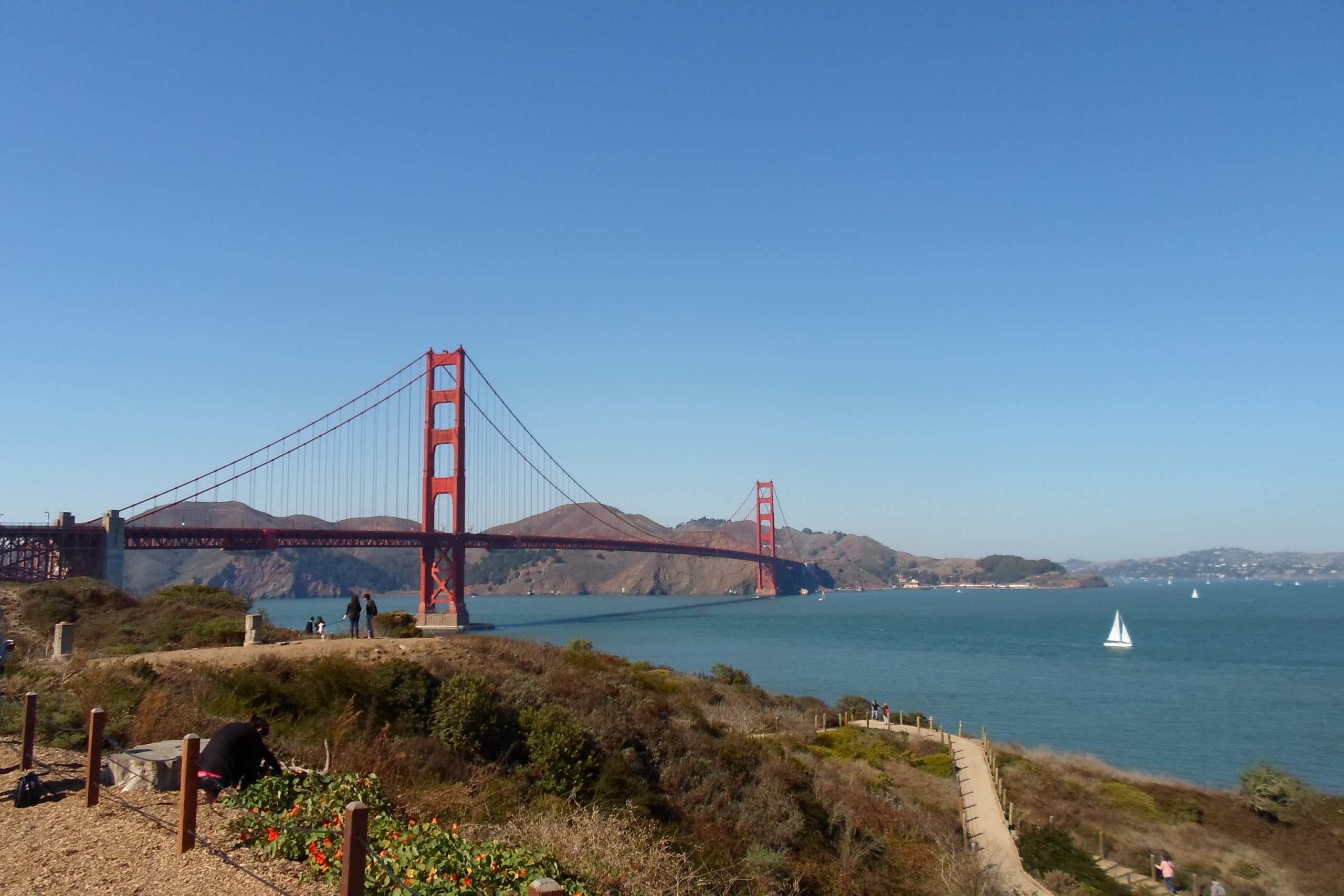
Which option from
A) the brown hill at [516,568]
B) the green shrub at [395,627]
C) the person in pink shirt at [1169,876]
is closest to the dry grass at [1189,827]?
the person in pink shirt at [1169,876]

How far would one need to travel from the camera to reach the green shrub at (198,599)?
23323 millimetres

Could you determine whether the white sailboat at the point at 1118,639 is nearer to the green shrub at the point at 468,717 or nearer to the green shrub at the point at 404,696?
the green shrub at the point at 404,696

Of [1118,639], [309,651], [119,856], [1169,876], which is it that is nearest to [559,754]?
[119,856]

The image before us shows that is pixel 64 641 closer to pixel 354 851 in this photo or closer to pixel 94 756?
pixel 94 756

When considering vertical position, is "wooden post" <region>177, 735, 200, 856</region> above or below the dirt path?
above

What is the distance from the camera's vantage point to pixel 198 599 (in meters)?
24.3

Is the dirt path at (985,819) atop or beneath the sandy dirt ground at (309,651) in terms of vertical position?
beneath

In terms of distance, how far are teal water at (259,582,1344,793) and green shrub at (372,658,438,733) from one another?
68.2 ft

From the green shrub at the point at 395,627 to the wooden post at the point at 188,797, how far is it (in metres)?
14.4

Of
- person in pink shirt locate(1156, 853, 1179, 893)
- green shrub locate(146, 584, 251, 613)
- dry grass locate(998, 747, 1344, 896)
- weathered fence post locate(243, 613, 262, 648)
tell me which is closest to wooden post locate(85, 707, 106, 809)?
weathered fence post locate(243, 613, 262, 648)

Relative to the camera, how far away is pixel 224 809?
6789 mm

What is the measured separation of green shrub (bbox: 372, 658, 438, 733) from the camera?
12.4 metres

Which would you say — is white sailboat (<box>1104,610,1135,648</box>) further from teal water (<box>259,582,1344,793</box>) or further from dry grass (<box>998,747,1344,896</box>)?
dry grass (<box>998,747,1344,896</box>)

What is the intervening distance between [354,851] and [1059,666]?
2019 inches
